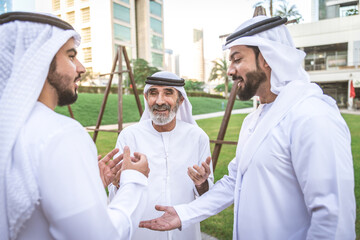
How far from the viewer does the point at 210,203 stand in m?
2.05

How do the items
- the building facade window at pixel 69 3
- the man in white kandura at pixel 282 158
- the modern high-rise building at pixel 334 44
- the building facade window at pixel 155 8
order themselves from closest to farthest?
the man in white kandura at pixel 282 158, the building facade window at pixel 69 3, the modern high-rise building at pixel 334 44, the building facade window at pixel 155 8

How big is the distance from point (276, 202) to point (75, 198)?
44.6 inches

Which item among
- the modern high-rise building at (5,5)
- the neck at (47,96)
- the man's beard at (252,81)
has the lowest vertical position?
the neck at (47,96)

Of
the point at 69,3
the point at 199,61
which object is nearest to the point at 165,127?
the point at 69,3

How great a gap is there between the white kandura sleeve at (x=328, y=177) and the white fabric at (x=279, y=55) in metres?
0.47

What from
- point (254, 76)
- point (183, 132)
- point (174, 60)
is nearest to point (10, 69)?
point (254, 76)

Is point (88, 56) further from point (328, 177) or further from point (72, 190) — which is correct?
point (328, 177)

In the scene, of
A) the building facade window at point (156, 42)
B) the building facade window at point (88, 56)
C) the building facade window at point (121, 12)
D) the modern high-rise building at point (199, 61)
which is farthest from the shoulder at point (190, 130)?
the modern high-rise building at point (199, 61)

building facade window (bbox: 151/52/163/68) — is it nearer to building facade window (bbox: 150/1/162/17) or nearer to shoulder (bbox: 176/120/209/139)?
building facade window (bbox: 150/1/162/17)

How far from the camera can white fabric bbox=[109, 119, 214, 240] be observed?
2381mm

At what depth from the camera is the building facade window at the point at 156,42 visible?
54.2m

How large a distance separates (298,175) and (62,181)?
120 centimetres

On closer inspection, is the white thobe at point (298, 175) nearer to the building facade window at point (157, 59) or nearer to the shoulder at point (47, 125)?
the shoulder at point (47, 125)

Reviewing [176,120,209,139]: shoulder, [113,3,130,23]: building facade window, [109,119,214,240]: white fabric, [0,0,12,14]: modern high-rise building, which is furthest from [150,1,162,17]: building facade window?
[109,119,214,240]: white fabric
